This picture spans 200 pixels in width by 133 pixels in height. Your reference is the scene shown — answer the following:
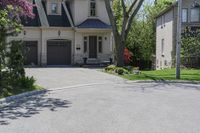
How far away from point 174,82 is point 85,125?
43.8 ft

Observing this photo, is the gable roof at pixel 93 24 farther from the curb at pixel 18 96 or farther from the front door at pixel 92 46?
the curb at pixel 18 96

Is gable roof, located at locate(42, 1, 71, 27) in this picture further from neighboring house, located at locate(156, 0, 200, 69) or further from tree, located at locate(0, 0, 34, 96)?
tree, located at locate(0, 0, 34, 96)

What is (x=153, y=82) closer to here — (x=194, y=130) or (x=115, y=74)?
(x=115, y=74)

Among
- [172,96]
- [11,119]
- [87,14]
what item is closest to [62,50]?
[87,14]

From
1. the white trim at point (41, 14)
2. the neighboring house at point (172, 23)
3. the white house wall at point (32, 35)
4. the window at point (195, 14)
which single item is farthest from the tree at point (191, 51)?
the white house wall at point (32, 35)

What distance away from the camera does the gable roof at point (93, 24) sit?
4176cm

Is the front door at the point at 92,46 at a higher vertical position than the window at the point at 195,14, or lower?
lower

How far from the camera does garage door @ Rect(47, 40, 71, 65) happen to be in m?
42.3

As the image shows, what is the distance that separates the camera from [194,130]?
1054cm

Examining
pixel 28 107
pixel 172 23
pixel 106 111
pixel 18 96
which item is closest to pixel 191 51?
pixel 172 23

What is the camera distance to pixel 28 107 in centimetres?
1440

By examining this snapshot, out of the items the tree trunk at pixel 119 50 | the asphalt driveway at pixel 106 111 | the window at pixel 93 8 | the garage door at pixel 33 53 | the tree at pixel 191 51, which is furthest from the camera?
the window at pixel 93 8

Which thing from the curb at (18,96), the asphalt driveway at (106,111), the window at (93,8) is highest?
the window at (93,8)

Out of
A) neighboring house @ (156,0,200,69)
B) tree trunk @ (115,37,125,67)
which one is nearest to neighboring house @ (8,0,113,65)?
neighboring house @ (156,0,200,69)
